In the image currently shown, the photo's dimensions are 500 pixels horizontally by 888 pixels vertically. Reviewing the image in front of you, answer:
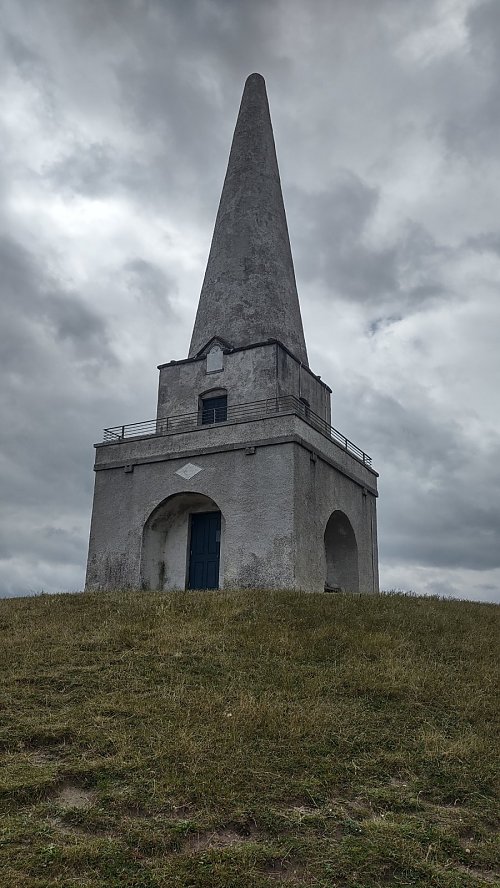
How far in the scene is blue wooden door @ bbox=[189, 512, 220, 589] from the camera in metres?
20.1

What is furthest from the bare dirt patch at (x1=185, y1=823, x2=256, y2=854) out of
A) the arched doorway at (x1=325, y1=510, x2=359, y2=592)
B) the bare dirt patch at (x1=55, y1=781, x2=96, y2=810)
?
the arched doorway at (x1=325, y1=510, x2=359, y2=592)

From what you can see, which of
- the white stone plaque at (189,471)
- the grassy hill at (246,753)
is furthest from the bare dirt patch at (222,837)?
the white stone plaque at (189,471)

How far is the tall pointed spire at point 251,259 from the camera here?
2231 cm

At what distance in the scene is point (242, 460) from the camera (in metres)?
19.4

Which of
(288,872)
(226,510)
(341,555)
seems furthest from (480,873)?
(341,555)

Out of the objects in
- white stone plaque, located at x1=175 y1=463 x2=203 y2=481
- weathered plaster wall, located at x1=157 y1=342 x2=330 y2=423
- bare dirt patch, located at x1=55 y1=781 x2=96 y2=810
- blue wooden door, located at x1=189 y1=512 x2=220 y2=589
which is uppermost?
weathered plaster wall, located at x1=157 y1=342 x2=330 y2=423

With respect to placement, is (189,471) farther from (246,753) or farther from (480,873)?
(480,873)

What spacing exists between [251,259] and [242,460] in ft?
23.1

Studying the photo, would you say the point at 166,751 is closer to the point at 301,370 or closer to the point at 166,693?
the point at 166,693

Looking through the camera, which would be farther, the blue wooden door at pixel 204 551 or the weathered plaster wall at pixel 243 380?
the weathered plaster wall at pixel 243 380

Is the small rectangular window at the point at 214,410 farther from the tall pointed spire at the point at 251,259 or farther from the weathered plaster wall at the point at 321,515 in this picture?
the weathered plaster wall at the point at 321,515

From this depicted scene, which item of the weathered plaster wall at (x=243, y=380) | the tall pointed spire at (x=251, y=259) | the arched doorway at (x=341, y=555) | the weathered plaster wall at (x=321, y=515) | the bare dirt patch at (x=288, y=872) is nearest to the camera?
the bare dirt patch at (x=288, y=872)

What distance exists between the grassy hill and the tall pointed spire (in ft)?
36.2

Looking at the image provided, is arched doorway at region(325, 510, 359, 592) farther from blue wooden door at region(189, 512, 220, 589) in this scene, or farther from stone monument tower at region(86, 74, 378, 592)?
blue wooden door at region(189, 512, 220, 589)
